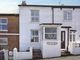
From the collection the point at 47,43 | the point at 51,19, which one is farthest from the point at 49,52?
the point at 51,19

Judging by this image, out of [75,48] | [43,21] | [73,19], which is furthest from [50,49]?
[73,19]

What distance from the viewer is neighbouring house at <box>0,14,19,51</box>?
108 ft

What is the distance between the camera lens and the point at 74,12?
1304 inches

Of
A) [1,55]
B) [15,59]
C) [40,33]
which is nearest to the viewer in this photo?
[1,55]

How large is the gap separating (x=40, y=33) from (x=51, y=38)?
11.1ft

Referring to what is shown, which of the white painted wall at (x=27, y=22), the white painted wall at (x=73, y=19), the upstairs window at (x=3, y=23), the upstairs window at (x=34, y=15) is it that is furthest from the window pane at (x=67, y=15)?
→ the upstairs window at (x=3, y=23)

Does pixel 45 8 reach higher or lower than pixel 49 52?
higher

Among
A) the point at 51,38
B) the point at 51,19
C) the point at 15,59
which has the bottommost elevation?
the point at 15,59

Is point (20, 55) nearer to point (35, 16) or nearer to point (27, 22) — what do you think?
point (27, 22)

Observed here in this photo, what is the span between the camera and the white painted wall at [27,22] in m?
32.4

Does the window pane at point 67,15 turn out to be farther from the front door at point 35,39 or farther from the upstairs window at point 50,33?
the upstairs window at point 50,33

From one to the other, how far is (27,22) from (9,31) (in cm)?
261

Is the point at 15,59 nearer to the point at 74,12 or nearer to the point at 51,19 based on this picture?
the point at 51,19

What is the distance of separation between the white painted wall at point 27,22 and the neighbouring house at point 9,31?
0.74 metres
